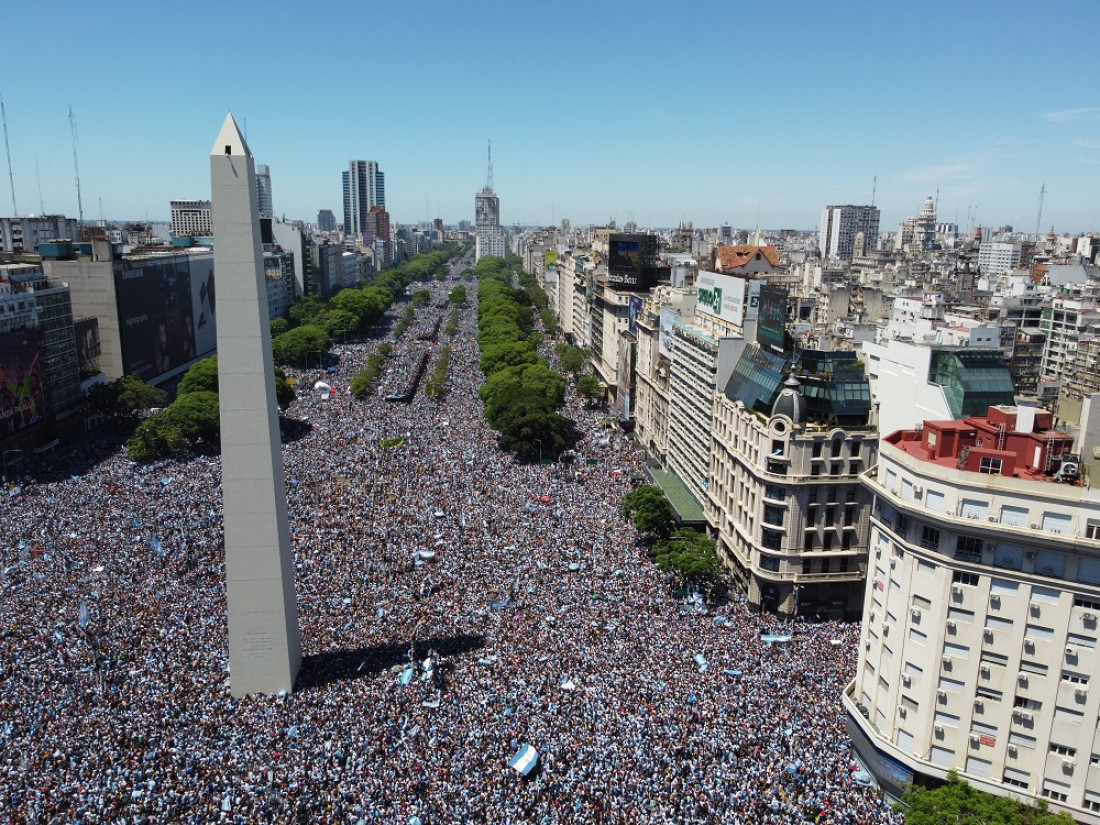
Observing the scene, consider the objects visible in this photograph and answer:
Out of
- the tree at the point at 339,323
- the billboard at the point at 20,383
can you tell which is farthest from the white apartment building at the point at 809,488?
the tree at the point at 339,323

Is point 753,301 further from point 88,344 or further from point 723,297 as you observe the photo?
point 88,344

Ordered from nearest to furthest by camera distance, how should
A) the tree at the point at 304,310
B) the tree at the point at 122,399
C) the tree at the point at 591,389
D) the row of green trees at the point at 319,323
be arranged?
1. the tree at the point at 122,399
2. the tree at the point at 591,389
3. the row of green trees at the point at 319,323
4. the tree at the point at 304,310

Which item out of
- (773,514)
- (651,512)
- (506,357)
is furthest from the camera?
(506,357)

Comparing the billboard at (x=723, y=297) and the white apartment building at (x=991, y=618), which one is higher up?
the billboard at (x=723, y=297)

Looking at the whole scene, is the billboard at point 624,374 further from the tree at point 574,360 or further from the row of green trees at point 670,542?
the row of green trees at point 670,542

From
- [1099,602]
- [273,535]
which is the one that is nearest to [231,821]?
[273,535]

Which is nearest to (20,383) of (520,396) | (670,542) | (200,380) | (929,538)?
(200,380)
